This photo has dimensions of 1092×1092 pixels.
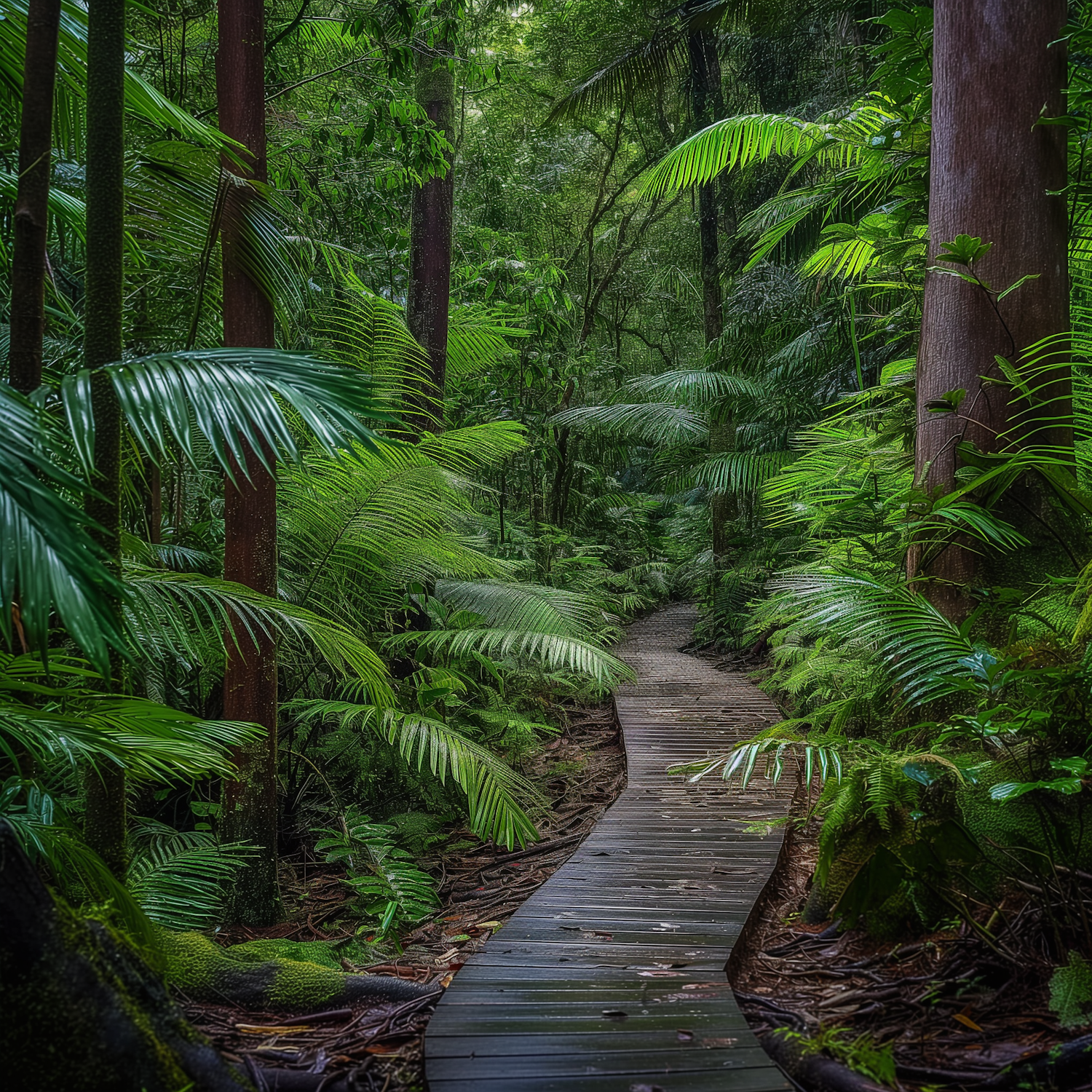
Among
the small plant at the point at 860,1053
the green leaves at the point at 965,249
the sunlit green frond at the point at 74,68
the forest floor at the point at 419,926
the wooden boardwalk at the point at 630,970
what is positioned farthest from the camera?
the green leaves at the point at 965,249

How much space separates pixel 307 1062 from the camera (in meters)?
1.69

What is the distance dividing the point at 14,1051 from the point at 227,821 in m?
1.98

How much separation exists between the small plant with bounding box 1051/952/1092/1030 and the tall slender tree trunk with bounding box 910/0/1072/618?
1.39 m

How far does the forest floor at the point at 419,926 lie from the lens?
173 centimetres

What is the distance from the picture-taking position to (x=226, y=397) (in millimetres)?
1376

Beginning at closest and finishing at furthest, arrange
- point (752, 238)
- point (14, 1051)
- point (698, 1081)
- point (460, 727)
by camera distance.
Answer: point (14, 1051)
point (698, 1081)
point (460, 727)
point (752, 238)

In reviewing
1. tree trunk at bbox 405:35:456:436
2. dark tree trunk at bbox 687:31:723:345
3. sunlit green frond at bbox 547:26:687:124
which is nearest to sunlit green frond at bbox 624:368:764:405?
dark tree trunk at bbox 687:31:723:345

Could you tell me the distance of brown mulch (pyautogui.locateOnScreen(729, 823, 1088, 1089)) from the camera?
63.0 inches

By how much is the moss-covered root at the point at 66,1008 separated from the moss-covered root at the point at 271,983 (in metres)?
0.65

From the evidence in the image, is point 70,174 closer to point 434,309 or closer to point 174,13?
point 174,13

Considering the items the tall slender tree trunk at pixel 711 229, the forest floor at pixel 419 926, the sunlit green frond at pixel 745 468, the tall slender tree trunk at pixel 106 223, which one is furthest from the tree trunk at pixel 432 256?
the tall slender tree trunk at pixel 711 229

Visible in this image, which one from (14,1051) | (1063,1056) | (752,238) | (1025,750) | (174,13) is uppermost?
(752,238)

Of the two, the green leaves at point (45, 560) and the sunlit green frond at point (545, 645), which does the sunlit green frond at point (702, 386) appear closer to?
the sunlit green frond at point (545, 645)

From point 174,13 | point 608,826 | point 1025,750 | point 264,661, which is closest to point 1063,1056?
point 1025,750
